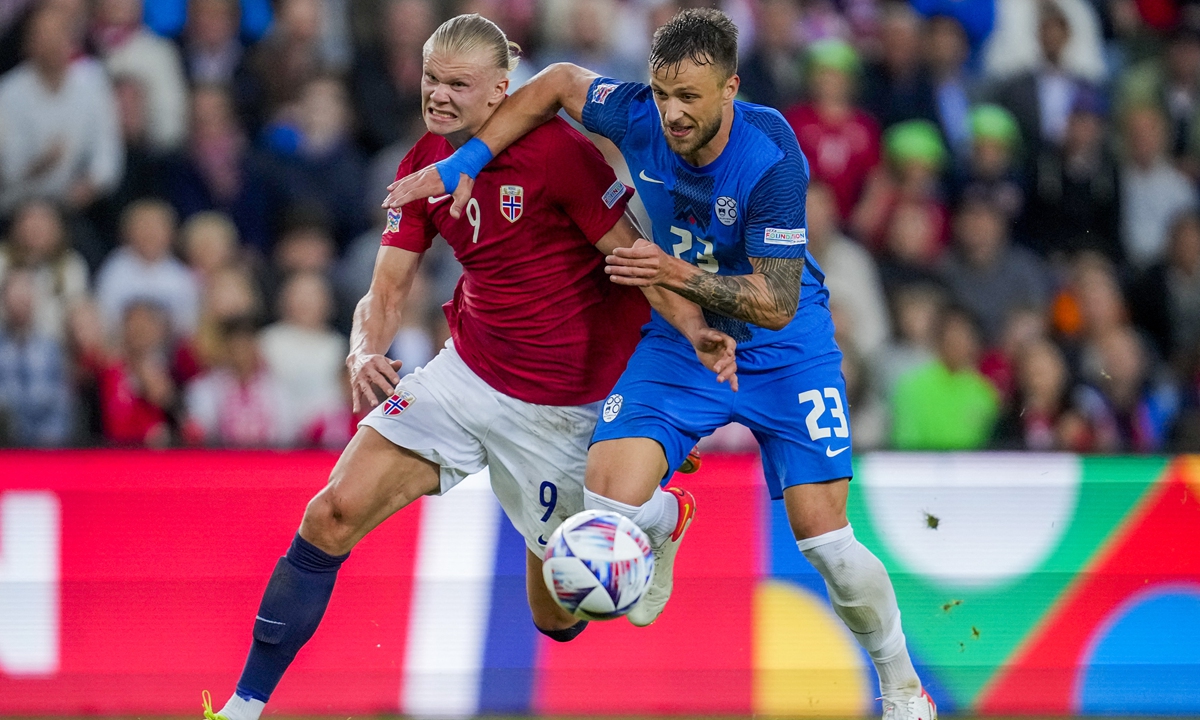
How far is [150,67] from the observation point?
9102mm

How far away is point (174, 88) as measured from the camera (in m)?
9.12

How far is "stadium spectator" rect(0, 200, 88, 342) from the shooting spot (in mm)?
7977

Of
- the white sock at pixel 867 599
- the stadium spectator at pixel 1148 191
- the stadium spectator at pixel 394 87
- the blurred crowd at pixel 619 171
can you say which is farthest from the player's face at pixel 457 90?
the stadium spectator at pixel 1148 191

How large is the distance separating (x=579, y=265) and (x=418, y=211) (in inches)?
24.0

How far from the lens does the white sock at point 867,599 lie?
5.12 metres

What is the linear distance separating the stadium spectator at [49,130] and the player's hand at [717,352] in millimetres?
5045

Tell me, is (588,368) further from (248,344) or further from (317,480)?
(248,344)

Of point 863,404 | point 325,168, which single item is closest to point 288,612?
point 863,404

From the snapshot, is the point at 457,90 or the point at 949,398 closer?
the point at 457,90

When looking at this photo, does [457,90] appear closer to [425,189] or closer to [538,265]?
[425,189]

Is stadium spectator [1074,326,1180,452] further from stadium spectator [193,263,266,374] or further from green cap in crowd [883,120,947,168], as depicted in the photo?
stadium spectator [193,263,266,374]

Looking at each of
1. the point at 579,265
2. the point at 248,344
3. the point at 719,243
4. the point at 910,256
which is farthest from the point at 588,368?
the point at 910,256

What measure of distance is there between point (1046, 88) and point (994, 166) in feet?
2.88

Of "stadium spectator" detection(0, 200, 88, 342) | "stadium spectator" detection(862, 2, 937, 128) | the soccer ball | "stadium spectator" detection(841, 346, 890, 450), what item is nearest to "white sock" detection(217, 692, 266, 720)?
the soccer ball
